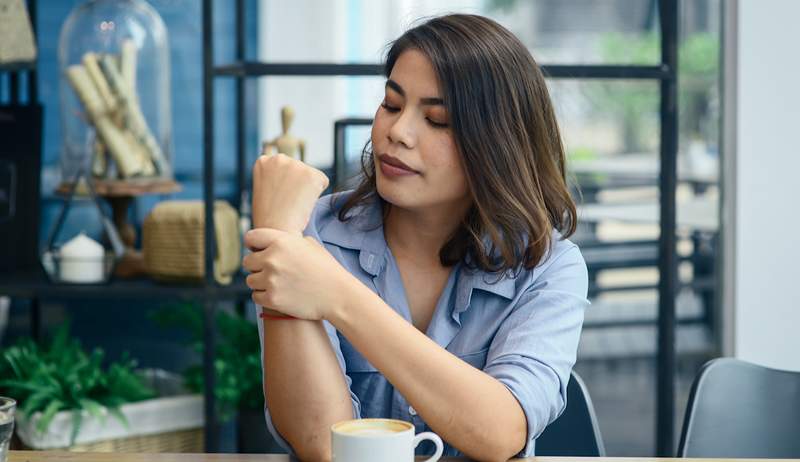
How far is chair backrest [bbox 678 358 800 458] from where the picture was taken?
167 cm

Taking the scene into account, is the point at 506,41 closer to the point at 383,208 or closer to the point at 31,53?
the point at 383,208

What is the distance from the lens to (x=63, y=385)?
2.55m

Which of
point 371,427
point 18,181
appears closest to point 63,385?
point 18,181

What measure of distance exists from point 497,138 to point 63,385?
5.03 feet

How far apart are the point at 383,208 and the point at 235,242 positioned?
3.57 ft

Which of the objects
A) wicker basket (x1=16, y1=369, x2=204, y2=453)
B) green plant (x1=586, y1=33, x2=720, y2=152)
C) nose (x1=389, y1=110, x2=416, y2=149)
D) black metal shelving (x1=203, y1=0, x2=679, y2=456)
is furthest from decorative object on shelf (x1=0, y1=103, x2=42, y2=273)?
green plant (x1=586, y1=33, x2=720, y2=152)

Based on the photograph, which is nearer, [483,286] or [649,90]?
[483,286]

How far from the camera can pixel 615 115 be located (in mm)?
3736

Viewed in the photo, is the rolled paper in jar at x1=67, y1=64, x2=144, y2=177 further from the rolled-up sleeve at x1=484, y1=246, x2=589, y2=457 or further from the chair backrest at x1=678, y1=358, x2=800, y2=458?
the chair backrest at x1=678, y1=358, x2=800, y2=458

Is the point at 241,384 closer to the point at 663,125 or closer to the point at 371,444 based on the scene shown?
the point at 663,125

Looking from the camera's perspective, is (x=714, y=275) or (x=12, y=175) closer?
(x=12, y=175)

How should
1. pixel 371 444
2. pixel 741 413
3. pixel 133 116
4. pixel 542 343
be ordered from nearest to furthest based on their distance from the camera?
pixel 371 444, pixel 542 343, pixel 741 413, pixel 133 116

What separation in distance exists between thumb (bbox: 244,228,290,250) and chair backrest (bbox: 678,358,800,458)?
755 mm

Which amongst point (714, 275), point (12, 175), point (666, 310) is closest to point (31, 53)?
point (12, 175)
